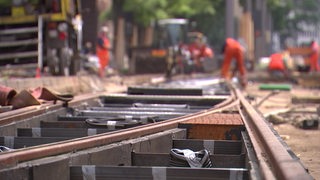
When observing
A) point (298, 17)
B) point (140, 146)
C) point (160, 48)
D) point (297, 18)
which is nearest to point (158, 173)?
point (140, 146)

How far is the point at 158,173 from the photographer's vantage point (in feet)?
10.7

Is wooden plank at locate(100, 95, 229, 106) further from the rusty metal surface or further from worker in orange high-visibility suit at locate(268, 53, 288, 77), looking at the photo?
worker in orange high-visibility suit at locate(268, 53, 288, 77)

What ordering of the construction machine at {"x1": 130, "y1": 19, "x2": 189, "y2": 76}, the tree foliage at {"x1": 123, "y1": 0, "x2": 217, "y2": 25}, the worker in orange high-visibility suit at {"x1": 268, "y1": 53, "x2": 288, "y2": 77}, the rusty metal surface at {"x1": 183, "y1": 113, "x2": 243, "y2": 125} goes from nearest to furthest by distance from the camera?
the rusty metal surface at {"x1": 183, "y1": 113, "x2": 243, "y2": 125}, the worker in orange high-visibility suit at {"x1": 268, "y1": 53, "x2": 288, "y2": 77}, the construction machine at {"x1": 130, "y1": 19, "x2": 189, "y2": 76}, the tree foliage at {"x1": 123, "y1": 0, "x2": 217, "y2": 25}

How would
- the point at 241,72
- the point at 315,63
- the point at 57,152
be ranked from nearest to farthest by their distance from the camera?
1. the point at 57,152
2. the point at 241,72
3. the point at 315,63

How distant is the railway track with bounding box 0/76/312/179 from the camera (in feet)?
10.4

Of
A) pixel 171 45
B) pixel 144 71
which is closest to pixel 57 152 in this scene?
pixel 171 45

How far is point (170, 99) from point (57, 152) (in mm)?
4378

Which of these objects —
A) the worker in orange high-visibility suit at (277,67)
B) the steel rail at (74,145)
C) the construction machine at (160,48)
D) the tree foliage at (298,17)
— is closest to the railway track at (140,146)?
the steel rail at (74,145)

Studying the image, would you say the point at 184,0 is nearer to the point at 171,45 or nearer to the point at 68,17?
the point at 171,45

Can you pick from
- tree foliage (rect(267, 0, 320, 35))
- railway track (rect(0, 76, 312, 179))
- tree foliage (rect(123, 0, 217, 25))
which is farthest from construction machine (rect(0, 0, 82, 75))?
tree foliage (rect(267, 0, 320, 35))

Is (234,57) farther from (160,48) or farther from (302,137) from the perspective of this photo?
(160,48)

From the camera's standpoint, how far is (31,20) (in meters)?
12.5

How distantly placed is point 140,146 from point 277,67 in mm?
17715

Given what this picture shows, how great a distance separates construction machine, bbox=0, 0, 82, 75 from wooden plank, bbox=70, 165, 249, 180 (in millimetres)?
9450
